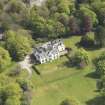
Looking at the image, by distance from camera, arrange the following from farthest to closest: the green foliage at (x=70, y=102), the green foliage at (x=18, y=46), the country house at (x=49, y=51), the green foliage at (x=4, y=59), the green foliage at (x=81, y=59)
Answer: the green foliage at (x=18, y=46)
the country house at (x=49, y=51)
the green foliage at (x=81, y=59)
the green foliage at (x=4, y=59)
the green foliage at (x=70, y=102)

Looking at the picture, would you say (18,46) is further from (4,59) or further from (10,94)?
(10,94)

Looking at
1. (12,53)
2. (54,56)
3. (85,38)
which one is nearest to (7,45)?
(12,53)

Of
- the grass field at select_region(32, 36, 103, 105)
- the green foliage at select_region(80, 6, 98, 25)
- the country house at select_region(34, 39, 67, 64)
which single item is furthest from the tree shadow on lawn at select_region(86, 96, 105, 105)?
the green foliage at select_region(80, 6, 98, 25)

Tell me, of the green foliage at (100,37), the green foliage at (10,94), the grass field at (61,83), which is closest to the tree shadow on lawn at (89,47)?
the green foliage at (100,37)

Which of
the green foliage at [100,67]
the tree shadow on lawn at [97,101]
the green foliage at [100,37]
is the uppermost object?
the green foliage at [100,37]

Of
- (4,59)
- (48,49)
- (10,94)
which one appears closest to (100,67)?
(48,49)

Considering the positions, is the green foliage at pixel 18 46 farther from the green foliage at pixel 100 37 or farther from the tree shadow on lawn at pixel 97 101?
the tree shadow on lawn at pixel 97 101
